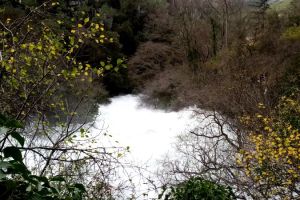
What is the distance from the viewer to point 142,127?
16.7 metres

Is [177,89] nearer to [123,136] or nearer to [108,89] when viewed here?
[108,89]

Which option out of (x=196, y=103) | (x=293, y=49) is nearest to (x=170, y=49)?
(x=196, y=103)

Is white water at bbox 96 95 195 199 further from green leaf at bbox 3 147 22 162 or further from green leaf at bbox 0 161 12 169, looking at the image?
green leaf at bbox 0 161 12 169

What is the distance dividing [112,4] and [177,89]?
8.68m

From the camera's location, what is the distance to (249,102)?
12.5 metres

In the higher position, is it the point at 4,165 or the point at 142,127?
the point at 142,127

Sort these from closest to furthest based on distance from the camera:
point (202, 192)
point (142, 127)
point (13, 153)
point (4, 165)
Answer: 1. point (4, 165)
2. point (13, 153)
3. point (202, 192)
4. point (142, 127)

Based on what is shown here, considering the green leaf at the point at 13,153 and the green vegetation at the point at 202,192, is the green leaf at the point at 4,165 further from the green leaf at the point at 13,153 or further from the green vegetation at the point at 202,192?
the green vegetation at the point at 202,192

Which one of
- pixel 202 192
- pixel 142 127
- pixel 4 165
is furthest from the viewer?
pixel 142 127

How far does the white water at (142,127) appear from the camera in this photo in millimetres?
13705

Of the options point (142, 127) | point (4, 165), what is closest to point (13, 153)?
point (4, 165)

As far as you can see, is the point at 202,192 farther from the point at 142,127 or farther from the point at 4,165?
the point at 142,127

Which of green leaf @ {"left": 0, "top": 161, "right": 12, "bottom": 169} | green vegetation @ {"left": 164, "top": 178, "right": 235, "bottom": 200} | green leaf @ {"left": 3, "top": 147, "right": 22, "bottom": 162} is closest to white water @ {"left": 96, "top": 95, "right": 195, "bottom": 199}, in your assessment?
green vegetation @ {"left": 164, "top": 178, "right": 235, "bottom": 200}

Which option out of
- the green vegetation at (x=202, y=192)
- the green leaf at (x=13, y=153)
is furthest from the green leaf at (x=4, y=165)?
the green vegetation at (x=202, y=192)
